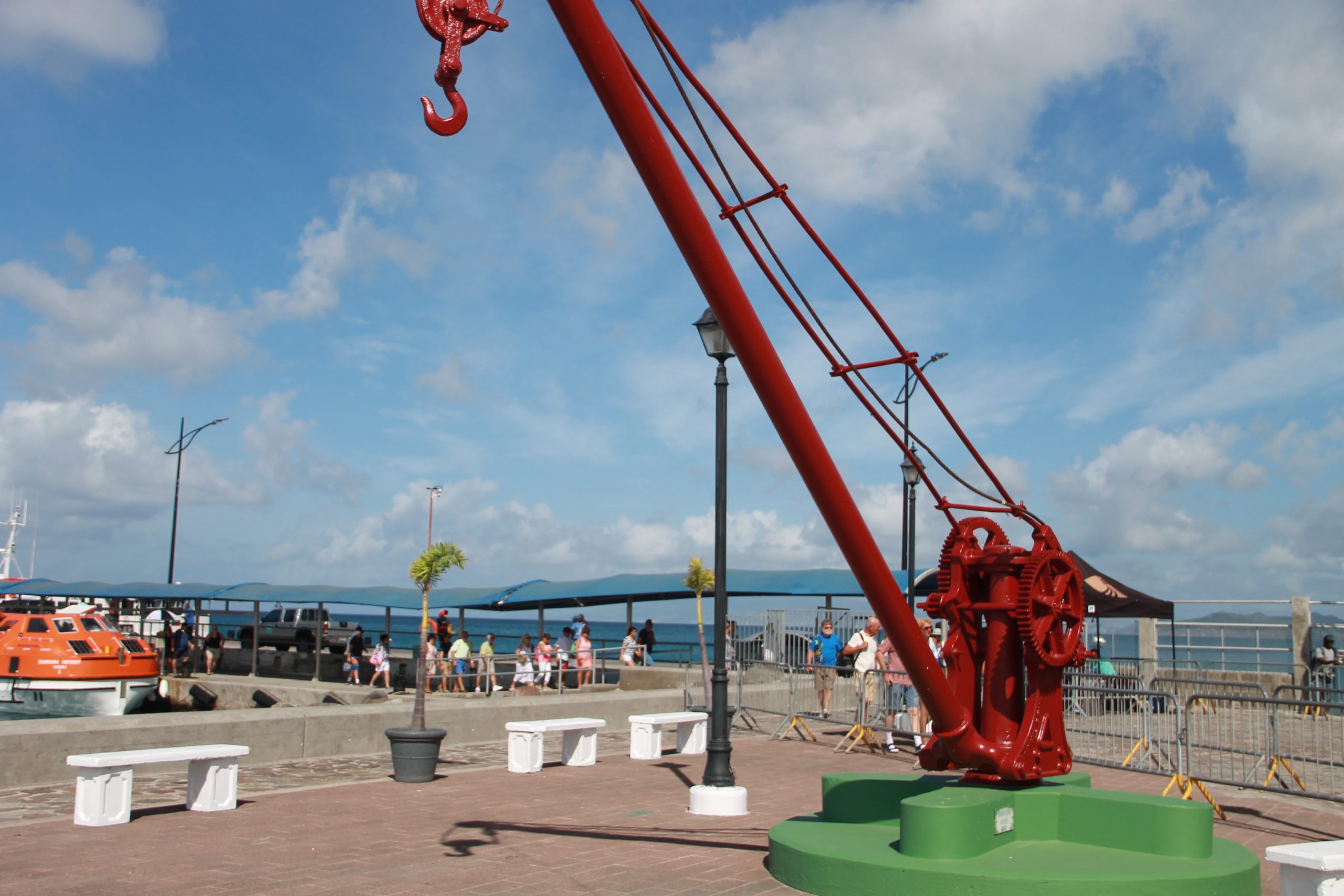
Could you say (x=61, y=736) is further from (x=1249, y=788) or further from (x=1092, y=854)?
(x=1249, y=788)

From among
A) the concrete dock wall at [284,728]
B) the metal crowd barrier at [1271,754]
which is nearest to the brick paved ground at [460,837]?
the metal crowd barrier at [1271,754]

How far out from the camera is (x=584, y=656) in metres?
23.6

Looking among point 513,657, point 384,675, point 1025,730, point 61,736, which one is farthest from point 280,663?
point 1025,730

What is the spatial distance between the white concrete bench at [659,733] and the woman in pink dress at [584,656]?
8.08m

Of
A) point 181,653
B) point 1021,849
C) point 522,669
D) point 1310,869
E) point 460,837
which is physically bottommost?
point 181,653

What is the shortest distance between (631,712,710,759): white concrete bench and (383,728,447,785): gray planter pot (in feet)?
9.86

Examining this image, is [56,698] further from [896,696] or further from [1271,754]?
[1271,754]

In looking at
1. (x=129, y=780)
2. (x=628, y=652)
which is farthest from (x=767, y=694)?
(x=129, y=780)

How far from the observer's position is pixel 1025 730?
25.1 feet

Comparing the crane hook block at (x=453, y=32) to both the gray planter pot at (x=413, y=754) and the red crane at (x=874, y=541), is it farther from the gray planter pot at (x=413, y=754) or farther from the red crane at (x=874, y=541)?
the gray planter pot at (x=413, y=754)

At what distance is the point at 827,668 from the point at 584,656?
26.6 ft

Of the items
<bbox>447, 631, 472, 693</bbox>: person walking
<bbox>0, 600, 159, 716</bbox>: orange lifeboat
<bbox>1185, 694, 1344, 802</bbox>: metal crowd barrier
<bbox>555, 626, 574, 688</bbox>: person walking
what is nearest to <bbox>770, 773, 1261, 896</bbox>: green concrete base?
<bbox>1185, 694, 1344, 802</bbox>: metal crowd barrier

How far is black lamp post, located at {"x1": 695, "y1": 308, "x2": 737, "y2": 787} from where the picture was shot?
10344mm

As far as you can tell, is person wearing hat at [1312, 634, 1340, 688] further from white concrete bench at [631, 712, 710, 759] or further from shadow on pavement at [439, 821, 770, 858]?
shadow on pavement at [439, 821, 770, 858]
